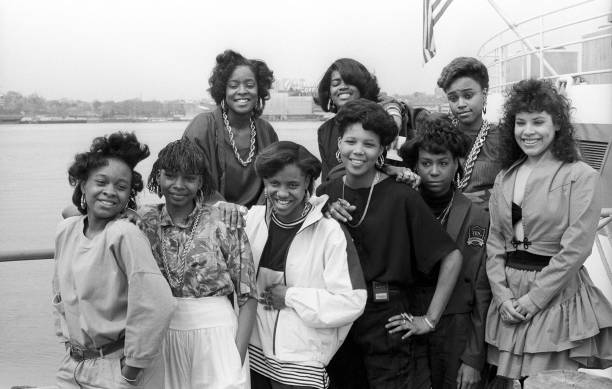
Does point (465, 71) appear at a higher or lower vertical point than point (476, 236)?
higher

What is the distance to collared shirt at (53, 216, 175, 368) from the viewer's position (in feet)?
9.30

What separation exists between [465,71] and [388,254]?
123 cm

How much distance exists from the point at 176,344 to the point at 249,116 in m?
1.54

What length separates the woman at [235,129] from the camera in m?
4.06

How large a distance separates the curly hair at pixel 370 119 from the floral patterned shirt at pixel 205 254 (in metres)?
0.71

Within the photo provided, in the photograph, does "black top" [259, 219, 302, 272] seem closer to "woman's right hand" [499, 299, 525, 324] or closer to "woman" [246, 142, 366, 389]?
"woman" [246, 142, 366, 389]

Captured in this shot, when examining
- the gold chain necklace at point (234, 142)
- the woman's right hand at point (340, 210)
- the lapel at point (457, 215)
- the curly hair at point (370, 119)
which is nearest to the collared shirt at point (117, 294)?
the woman's right hand at point (340, 210)

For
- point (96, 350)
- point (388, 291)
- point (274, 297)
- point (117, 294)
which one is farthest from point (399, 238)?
point (96, 350)

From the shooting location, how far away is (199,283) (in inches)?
123

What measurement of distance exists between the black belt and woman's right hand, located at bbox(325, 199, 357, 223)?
73 cm

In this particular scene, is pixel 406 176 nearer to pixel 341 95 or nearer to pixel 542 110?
pixel 542 110

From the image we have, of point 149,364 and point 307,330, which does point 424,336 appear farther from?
point 149,364

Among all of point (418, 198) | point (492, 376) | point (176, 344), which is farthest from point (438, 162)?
point (176, 344)

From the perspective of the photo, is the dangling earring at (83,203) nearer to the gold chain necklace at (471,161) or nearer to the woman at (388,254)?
the woman at (388,254)
